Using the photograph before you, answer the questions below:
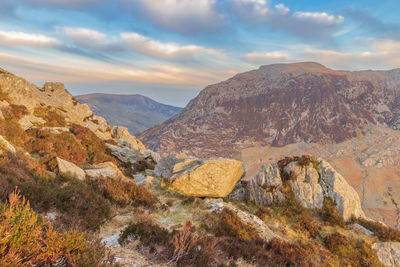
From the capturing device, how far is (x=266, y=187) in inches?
495

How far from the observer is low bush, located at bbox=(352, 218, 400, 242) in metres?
9.42

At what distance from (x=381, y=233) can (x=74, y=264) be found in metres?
13.2

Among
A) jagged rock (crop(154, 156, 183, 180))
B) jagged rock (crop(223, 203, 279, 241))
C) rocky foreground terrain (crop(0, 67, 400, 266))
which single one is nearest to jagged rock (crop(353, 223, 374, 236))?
rocky foreground terrain (crop(0, 67, 400, 266))

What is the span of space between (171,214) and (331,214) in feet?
28.1

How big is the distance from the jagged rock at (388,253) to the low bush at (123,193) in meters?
9.85

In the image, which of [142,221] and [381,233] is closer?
[142,221]

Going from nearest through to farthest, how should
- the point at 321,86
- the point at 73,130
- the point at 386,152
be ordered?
1. the point at 73,130
2. the point at 386,152
3. the point at 321,86

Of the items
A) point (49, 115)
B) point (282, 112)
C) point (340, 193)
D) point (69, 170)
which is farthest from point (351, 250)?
point (282, 112)

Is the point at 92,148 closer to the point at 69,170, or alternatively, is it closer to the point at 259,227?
the point at 69,170

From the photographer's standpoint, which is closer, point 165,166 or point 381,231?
point 381,231

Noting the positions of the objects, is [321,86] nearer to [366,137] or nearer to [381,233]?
[366,137]

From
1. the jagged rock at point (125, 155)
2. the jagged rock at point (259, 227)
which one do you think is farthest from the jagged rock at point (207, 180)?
the jagged rock at point (125, 155)

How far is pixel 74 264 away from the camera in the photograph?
300 centimetres

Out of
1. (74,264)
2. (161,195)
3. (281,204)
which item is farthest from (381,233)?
(74,264)
